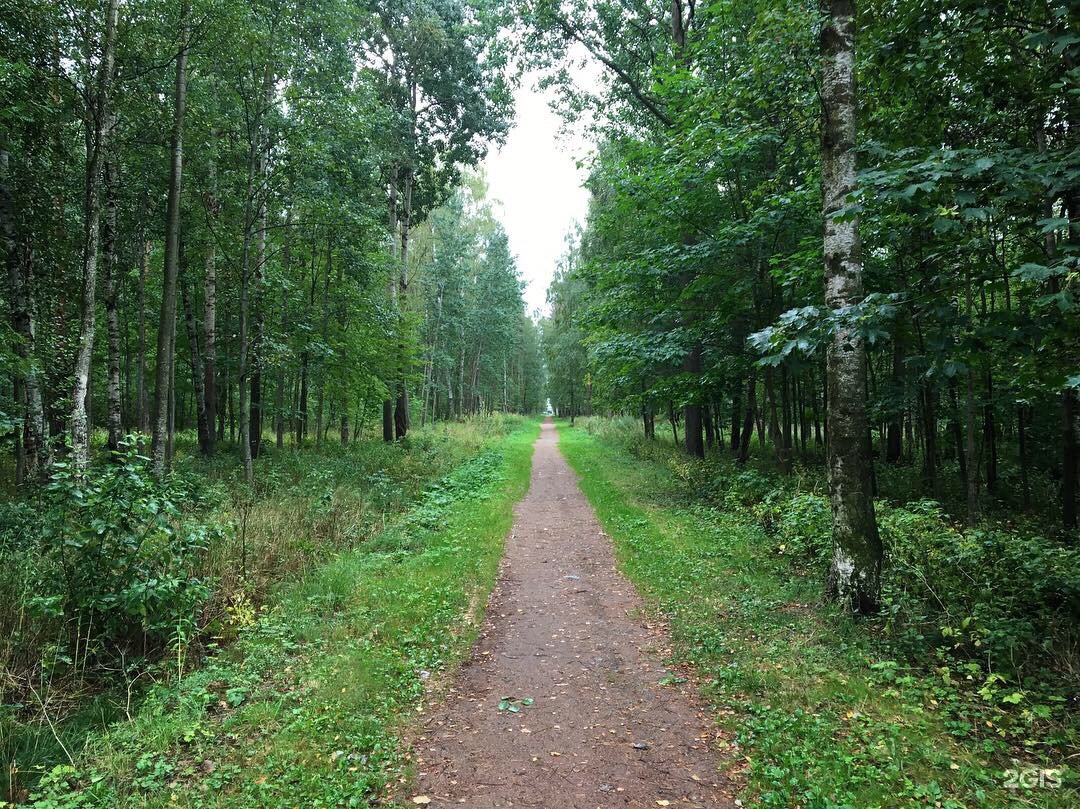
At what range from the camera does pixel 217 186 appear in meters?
12.9

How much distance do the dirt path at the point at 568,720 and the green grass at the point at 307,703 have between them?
37 centimetres

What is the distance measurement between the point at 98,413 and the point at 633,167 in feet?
95.3

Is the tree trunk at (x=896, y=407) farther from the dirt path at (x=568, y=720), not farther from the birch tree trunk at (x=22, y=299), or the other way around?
the birch tree trunk at (x=22, y=299)

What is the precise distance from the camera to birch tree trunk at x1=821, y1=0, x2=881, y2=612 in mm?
5223

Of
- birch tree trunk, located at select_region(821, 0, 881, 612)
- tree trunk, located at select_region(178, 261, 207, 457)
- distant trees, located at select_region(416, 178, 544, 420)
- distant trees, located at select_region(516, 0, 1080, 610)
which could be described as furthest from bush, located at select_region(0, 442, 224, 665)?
distant trees, located at select_region(416, 178, 544, 420)

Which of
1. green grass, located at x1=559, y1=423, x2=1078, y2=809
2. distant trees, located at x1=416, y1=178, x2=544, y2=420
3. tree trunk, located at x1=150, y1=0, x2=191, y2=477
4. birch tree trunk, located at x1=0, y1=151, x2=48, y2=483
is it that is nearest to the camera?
green grass, located at x1=559, y1=423, x2=1078, y2=809

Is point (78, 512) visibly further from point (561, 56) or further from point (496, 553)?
point (561, 56)

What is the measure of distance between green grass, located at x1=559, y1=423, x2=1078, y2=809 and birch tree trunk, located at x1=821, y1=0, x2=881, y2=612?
1.76 feet

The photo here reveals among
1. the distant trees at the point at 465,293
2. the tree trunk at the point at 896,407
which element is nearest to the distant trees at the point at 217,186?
the distant trees at the point at 465,293

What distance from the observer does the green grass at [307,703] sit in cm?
338

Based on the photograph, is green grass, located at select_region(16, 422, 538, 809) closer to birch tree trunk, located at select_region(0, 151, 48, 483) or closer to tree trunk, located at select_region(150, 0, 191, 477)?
tree trunk, located at select_region(150, 0, 191, 477)

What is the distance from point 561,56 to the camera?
630 inches

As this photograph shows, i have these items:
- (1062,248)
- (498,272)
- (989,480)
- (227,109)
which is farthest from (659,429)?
(1062,248)

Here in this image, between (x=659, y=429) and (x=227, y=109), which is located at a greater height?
(x=227, y=109)
